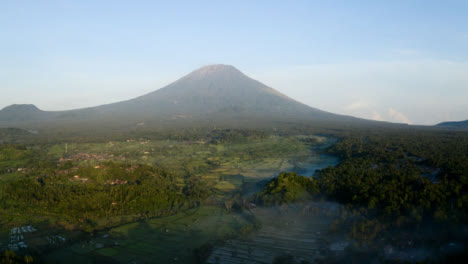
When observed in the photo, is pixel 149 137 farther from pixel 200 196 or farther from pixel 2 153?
pixel 200 196

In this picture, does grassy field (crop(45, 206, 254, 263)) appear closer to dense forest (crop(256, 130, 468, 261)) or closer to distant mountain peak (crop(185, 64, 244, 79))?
dense forest (crop(256, 130, 468, 261))

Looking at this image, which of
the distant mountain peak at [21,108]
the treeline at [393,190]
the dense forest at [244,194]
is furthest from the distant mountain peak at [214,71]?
the treeline at [393,190]

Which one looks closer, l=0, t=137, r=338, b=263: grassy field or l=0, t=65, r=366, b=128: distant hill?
l=0, t=137, r=338, b=263: grassy field

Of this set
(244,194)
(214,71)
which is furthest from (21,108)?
(244,194)

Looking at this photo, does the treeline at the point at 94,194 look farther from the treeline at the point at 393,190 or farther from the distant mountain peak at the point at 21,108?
the distant mountain peak at the point at 21,108

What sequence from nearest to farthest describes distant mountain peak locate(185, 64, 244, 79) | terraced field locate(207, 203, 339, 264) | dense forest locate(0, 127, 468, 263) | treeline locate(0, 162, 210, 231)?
1. terraced field locate(207, 203, 339, 264)
2. dense forest locate(0, 127, 468, 263)
3. treeline locate(0, 162, 210, 231)
4. distant mountain peak locate(185, 64, 244, 79)

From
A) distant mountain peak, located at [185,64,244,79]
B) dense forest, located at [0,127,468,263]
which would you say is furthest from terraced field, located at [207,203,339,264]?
distant mountain peak, located at [185,64,244,79]

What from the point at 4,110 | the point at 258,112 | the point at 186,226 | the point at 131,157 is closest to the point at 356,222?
the point at 186,226

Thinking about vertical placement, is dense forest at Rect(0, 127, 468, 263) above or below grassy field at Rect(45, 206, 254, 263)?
above
